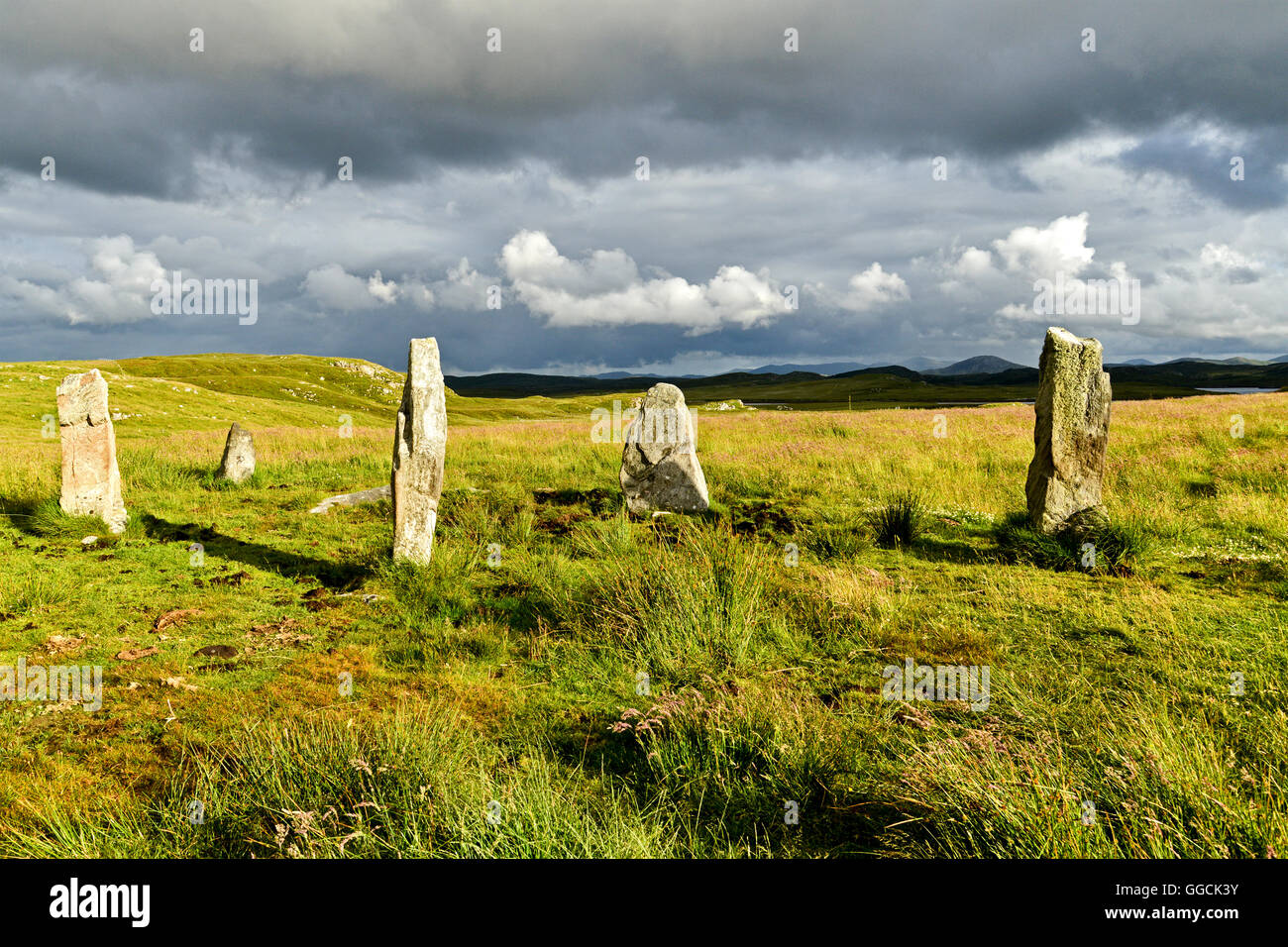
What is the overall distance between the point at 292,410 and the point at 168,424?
19.6 m

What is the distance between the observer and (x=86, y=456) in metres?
11.0

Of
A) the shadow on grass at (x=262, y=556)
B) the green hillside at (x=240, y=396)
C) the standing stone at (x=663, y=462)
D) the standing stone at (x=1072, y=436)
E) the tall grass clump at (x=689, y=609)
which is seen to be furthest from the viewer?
the green hillside at (x=240, y=396)

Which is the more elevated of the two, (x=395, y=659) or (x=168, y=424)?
(x=168, y=424)

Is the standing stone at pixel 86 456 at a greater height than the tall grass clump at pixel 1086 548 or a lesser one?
greater

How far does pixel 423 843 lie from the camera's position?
124 inches

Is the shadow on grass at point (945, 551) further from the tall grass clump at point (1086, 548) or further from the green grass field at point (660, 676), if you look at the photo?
the tall grass clump at point (1086, 548)

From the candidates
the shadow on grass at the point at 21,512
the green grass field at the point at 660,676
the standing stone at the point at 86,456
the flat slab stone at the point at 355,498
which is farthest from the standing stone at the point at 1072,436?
the shadow on grass at the point at 21,512

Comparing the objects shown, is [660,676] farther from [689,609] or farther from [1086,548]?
[1086,548]
